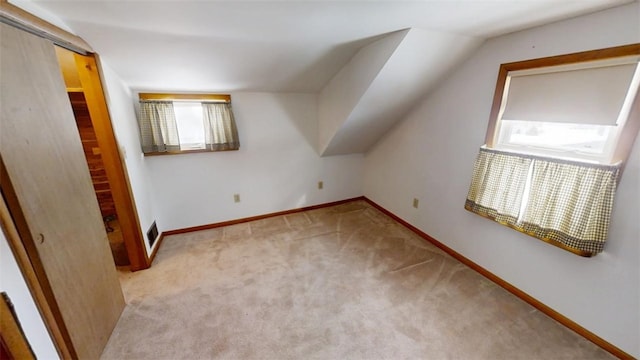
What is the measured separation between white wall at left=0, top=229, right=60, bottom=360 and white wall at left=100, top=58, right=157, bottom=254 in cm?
117

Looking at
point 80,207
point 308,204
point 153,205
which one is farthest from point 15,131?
point 308,204

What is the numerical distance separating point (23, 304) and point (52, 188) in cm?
51

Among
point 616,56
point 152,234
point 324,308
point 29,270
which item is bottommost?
point 324,308

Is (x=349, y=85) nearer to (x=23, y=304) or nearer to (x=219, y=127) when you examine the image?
(x=219, y=127)

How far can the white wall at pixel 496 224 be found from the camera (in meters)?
1.28

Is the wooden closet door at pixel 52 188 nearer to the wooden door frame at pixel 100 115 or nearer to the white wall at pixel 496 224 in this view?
the wooden door frame at pixel 100 115

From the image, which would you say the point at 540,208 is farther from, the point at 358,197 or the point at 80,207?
the point at 80,207

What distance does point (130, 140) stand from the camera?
2.10 m

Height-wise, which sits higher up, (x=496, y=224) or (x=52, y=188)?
(x=52, y=188)

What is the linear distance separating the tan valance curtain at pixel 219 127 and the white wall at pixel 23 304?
1.86 meters

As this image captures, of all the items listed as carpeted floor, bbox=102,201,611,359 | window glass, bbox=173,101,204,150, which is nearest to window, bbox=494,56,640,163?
carpeted floor, bbox=102,201,611,359

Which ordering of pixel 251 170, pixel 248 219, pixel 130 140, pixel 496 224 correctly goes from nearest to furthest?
pixel 496 224 → pixel 130 140 → pixel 251 170 → pixel 248 219

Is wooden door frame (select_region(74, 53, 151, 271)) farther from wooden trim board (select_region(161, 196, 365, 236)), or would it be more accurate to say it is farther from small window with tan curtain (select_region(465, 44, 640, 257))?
small window with tan curtain (select_region(465, 44, 640, 257))

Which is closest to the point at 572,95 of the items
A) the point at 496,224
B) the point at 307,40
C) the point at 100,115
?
the point at 496,224
